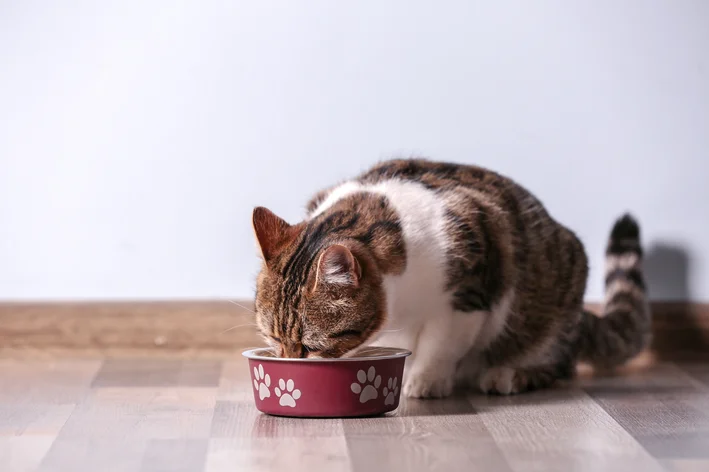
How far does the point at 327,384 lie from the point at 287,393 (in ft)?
0.31

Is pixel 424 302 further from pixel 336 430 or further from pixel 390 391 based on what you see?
pixel 336 430

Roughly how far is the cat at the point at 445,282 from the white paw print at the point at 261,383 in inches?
2.1

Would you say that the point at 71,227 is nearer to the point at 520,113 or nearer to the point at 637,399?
the point at 520,113

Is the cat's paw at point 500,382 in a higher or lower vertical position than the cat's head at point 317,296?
lower

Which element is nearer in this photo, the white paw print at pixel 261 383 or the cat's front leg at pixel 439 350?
the white paw print at pixel 261 383

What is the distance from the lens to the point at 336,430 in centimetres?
194

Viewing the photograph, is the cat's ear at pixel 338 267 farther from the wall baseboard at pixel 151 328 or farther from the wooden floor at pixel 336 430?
the wall baseboard at pixel 151 328

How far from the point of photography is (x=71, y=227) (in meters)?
2.91

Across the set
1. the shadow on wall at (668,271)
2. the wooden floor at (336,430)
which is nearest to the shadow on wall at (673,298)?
the shadow on wall at (668,271)

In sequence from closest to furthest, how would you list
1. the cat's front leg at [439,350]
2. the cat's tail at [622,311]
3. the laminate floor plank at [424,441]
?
1. the laminate floor plank at [424,441]
2. the cat's front leg at [439,350]
3. the cat's tail at [622,311]

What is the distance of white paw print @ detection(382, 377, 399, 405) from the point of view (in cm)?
205

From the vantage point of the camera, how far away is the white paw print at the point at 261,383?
2.04 metres

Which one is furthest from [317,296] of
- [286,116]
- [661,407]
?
[286,116]

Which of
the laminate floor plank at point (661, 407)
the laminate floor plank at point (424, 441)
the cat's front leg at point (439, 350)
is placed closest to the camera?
the laminate floor plank at point (424, 441)
